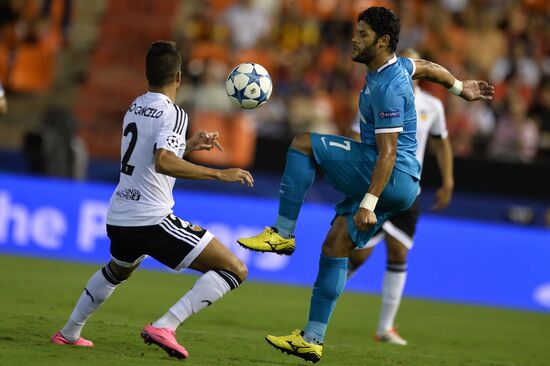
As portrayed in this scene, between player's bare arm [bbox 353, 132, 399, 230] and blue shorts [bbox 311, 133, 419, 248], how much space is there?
0.72 feet

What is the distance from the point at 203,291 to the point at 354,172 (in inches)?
50.2

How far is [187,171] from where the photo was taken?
22.1ft

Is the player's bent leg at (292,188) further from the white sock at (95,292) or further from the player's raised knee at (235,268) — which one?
the white sock at (95,292)

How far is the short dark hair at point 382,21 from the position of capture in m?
7.19

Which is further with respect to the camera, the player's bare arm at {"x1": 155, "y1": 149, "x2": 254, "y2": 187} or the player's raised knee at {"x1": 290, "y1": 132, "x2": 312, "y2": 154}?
the player's raised knee at {"x1": 290, "y1": 132, "x2": 312, "y2": 154}

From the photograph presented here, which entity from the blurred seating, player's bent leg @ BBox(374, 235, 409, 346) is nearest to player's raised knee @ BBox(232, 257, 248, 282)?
player's bent leg @ BBox(374, 235, 409, 346)

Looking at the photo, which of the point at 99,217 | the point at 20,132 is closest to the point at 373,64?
the point at 99,217

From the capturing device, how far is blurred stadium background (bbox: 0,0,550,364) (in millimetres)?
14320

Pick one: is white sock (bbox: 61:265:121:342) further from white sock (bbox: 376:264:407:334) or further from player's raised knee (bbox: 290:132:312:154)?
white sock (bbox: 376:264:407:334)

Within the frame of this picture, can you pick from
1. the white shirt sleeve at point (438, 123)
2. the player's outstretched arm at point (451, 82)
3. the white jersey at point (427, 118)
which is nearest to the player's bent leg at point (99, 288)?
the player's outstretched arm at point (451, 82)

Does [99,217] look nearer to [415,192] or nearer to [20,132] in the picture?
[20,132]

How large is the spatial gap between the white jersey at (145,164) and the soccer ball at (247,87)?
845 millimetres

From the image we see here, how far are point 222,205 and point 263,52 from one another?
4.49m

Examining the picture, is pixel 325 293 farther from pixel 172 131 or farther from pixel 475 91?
pixel 475 91
